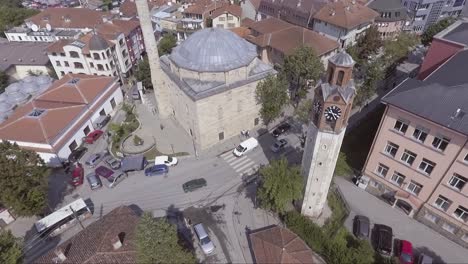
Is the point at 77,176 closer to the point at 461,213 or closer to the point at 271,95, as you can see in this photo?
the point at 271,95

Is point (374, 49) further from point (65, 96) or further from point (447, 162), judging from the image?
point (65, 96)

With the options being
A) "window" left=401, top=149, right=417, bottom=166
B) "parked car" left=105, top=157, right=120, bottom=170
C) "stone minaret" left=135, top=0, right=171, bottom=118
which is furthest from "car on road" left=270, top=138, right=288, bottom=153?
"parked car" left=105, top=157, right=120, bottom=170

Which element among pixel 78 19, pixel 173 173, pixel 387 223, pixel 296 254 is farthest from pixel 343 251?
pixel 78 19

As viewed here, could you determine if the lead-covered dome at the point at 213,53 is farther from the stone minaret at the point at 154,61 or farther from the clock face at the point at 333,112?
the clock face at the point at 333,112

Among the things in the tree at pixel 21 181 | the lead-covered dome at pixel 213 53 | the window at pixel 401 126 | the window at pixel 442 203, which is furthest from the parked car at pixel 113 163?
the window at pixel 442 203

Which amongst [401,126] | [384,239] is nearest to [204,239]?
[384,239]

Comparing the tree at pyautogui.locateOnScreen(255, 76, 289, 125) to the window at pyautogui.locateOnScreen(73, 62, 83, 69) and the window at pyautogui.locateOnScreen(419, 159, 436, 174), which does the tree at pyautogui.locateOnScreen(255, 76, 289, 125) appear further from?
the window at pyautogui.locateOnScreen(73, 62, 83, 69)
